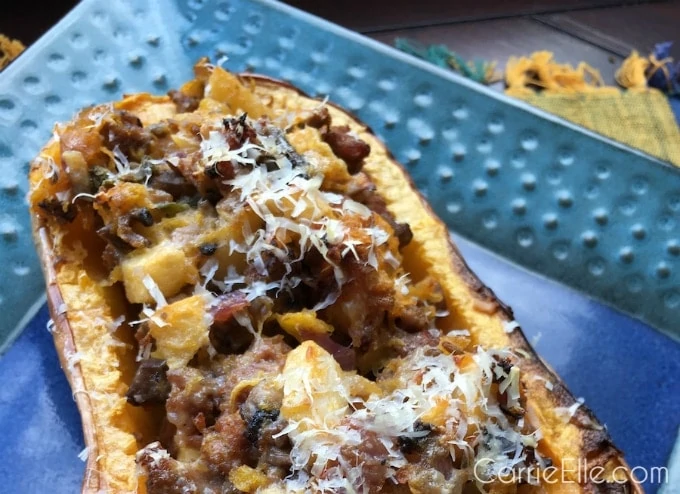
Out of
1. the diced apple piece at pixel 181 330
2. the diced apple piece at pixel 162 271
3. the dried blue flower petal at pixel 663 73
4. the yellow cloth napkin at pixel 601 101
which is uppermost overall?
the dried blue flower petal at pixel 663 73

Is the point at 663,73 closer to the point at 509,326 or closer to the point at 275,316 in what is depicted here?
the point at 509,326

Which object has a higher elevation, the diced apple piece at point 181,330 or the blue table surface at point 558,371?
the diced apple piece at point 181,330

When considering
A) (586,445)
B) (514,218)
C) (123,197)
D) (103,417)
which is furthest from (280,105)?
(586,445)

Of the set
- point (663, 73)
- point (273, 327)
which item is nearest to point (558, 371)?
point (273, 327)

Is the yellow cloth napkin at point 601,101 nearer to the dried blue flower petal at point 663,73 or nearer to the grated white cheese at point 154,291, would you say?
the dried blue flower petal at point 663,73

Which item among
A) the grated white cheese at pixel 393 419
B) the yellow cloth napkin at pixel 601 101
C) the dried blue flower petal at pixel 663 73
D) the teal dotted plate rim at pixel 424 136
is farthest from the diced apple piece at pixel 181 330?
the dried blue flower petal at pixel 663 73

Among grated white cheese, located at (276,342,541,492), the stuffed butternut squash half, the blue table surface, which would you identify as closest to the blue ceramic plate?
the blue table surface

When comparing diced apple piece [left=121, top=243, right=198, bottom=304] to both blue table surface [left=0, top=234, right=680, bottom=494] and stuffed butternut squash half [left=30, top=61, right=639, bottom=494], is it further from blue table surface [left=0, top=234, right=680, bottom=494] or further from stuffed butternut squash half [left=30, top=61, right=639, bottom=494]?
blue table surface [left=0, top=234, right=680, bottom=494]

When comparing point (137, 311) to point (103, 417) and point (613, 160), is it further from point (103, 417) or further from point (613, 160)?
point (613, 160)
